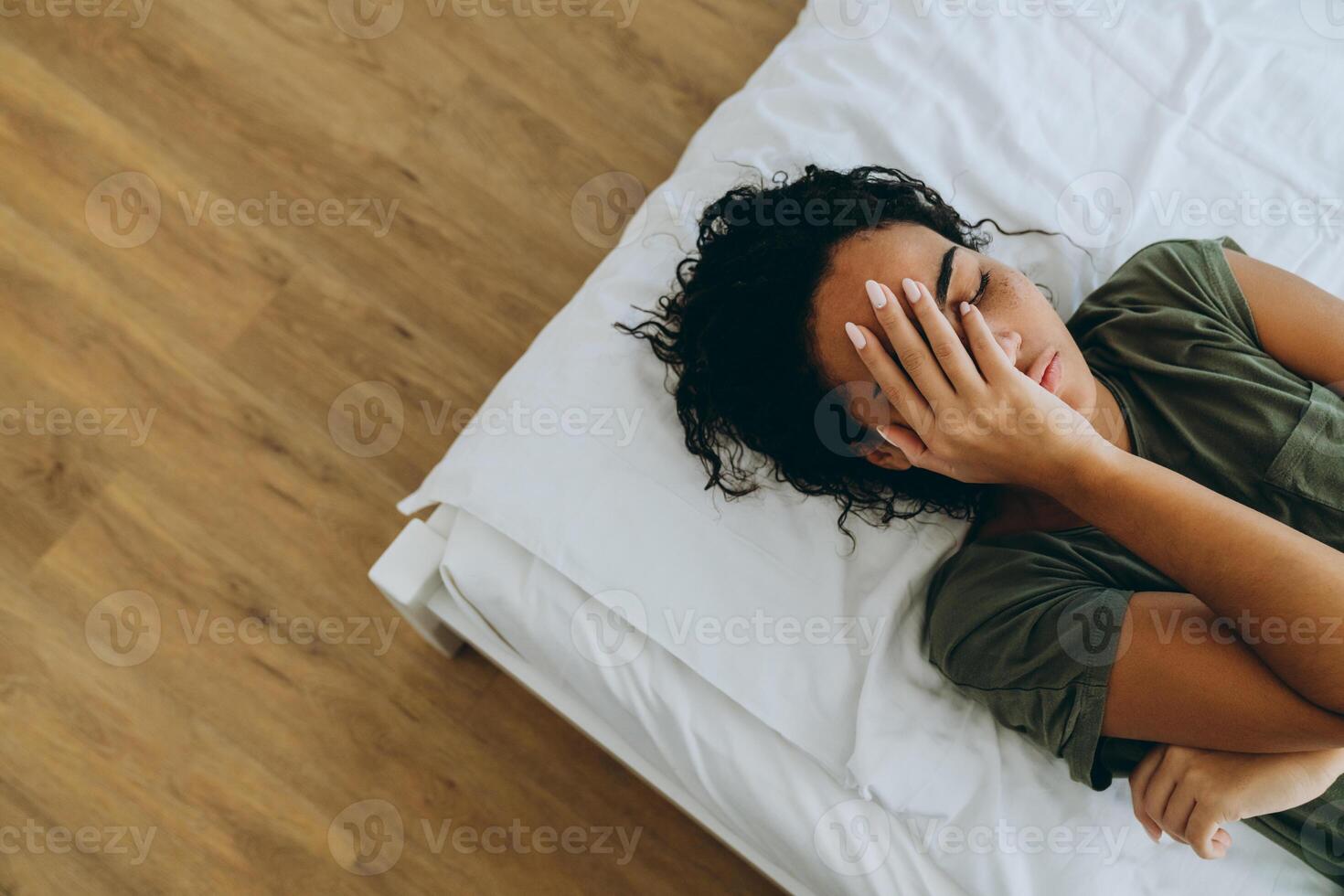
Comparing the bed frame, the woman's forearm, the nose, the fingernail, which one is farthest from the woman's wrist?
the bed frame

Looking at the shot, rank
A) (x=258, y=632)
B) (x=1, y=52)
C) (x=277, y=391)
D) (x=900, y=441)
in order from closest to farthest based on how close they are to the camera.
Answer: (x=900, y=441)
(x=258, y=632)
(x=277, y=391)
(x=1, y=52)

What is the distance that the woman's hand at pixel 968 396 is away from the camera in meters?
0.82

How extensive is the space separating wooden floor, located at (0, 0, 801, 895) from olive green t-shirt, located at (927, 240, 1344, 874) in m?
0.64

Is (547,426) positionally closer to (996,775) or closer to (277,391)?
(996,775)

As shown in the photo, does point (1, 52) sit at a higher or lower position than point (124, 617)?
higher

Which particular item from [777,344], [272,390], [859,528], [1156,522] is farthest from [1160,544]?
[272,390]

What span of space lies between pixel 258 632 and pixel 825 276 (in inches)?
Answer: 42.4

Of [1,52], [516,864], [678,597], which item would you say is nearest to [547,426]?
[678,597]

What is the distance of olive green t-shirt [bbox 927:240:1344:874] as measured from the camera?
2.73ft

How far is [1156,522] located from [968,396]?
20 centimetres

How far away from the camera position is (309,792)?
134 centimetres

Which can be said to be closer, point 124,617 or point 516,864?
point 516,864

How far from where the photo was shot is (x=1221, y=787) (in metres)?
0.79

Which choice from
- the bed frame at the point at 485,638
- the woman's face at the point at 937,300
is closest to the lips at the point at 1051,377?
the woman's face at the point at 937,300
